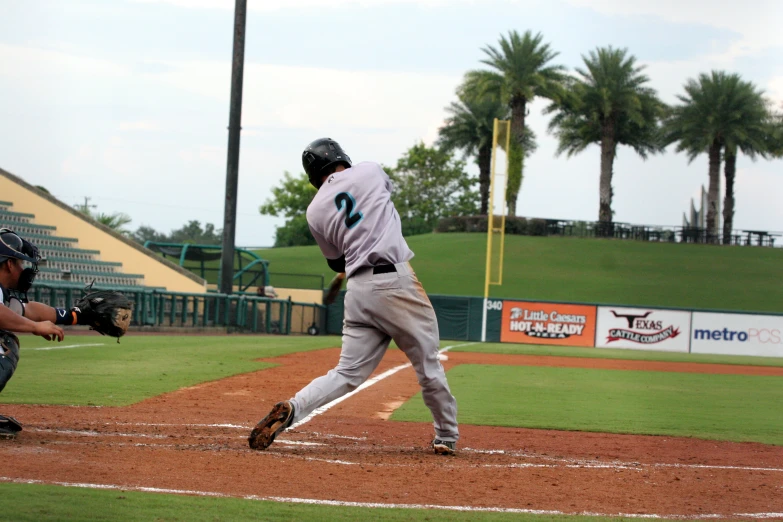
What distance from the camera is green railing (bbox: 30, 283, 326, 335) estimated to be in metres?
21.0

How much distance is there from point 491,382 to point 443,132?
179ft

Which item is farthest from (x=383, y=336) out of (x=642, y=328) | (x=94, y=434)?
(x=642, y=328)

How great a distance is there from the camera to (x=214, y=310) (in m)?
27.5

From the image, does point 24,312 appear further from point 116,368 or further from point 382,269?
point 116,368

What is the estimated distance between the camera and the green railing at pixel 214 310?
2103cm

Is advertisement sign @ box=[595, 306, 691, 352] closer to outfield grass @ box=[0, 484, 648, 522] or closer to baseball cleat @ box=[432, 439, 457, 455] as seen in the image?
baseball cleat @ box=[432, 439, 457, 455]

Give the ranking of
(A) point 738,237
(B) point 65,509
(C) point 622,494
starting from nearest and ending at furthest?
(B) point 65,509 < (C) point 622,494 < (A) point 738,237

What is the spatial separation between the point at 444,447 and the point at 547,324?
1114 inches

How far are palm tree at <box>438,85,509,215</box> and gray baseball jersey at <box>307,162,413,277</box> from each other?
58.3 metres

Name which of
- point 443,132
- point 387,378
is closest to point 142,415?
point 387,378

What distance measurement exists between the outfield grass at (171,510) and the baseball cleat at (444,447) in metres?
1.76

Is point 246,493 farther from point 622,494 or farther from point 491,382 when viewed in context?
point 491,382

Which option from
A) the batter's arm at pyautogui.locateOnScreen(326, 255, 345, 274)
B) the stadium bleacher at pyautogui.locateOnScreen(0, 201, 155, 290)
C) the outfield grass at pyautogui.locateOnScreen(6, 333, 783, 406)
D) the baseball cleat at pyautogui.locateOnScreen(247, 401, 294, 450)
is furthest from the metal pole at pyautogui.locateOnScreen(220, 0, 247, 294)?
the baseball cleat at pyautogui.locateOnScreen(247, 401, 294, 450)

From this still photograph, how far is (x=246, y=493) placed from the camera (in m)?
4.11
